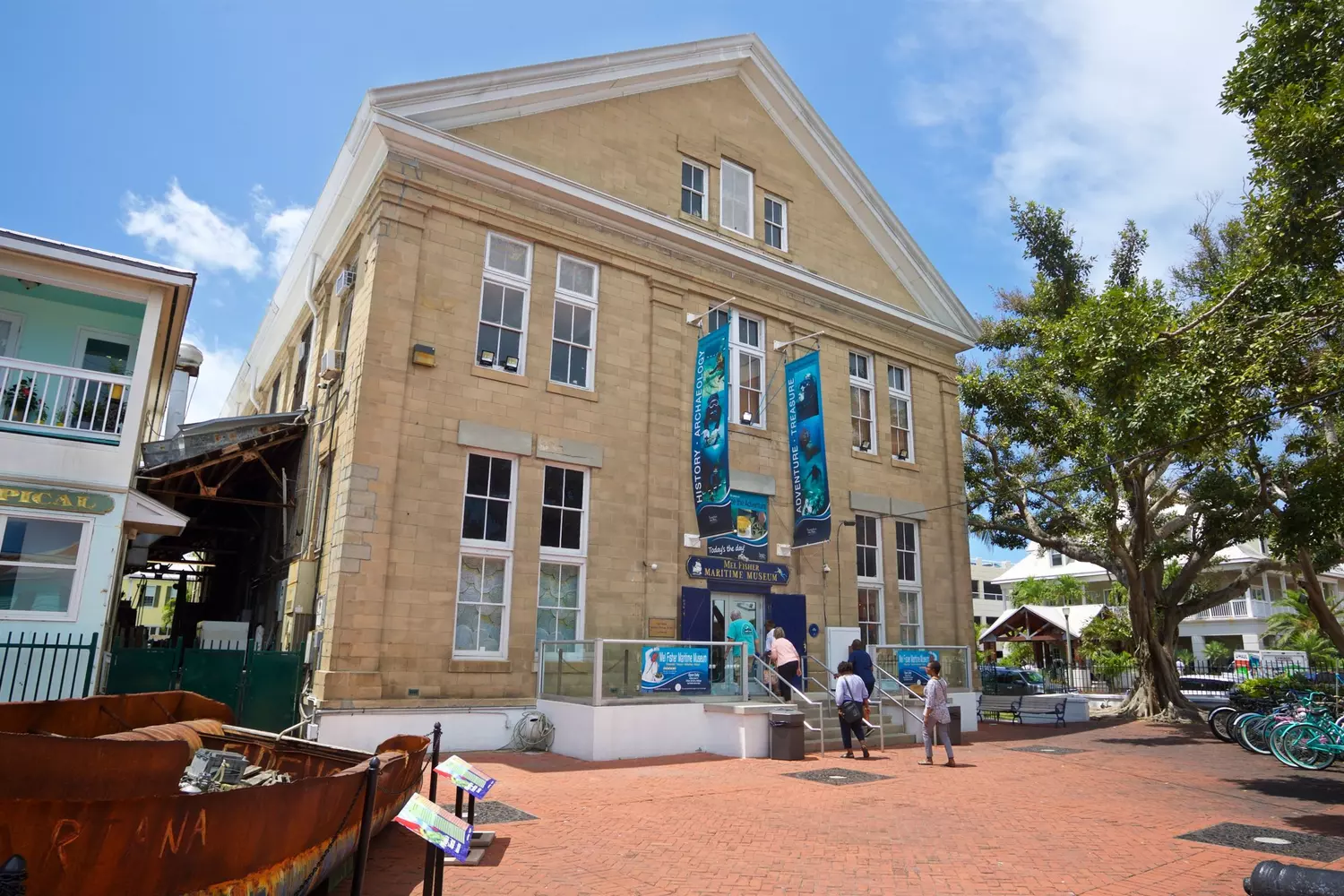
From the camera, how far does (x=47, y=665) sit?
11547 mm

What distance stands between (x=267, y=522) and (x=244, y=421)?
14.0ft

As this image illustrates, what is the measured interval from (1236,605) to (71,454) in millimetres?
55981

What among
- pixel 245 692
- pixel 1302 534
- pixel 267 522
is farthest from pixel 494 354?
pixel 1302 534

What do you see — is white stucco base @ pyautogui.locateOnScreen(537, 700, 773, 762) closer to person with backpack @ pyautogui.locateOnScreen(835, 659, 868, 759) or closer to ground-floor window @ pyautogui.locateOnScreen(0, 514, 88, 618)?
person with backpack @ pyautogui.locateOnScreen(835, 659, 868, 759)

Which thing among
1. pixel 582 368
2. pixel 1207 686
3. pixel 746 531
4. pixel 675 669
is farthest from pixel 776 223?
pixel 1207 686

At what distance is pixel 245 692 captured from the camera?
43.7 ft

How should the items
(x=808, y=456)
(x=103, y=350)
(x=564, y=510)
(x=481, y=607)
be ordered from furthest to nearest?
(x=808, y=456) < (x=564, y=510) < (x=103, y=350) < (x=481, y=607)

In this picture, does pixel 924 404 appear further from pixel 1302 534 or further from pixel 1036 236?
pixel 1302 534

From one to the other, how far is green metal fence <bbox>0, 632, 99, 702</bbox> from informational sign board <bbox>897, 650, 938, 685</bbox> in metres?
13.9

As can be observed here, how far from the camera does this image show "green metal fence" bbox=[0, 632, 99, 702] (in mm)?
10938

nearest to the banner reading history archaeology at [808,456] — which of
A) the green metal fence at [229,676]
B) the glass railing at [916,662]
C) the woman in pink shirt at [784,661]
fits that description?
the glass railing at [916,662]

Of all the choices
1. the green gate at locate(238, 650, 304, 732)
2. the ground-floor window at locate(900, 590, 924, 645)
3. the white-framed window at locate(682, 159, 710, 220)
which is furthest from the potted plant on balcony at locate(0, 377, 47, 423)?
the ground-floor window at locate(900, 590, 924, 645)

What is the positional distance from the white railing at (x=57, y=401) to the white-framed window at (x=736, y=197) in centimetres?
1247

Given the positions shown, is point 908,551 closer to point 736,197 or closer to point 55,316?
point 736,197
